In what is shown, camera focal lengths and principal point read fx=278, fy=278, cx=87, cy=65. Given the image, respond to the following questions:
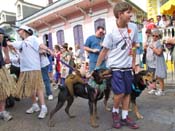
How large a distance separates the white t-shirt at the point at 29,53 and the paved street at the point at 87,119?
0.98 metres

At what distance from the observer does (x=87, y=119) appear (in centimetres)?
503

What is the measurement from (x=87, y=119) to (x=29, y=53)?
→ 171 centimetres

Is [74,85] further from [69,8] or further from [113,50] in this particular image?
[69,8]

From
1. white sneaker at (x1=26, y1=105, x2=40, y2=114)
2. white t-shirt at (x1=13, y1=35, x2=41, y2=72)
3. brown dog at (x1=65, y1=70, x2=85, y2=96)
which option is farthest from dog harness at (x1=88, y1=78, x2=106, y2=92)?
white sneaker at (x1=26, y1=105, x2=40, y2=114)

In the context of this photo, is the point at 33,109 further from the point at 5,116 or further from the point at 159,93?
the point at 159,93

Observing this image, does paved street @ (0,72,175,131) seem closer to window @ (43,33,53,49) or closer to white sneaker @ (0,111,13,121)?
white sneaker @ (0,111,13,121)

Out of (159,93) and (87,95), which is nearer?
(87,95)

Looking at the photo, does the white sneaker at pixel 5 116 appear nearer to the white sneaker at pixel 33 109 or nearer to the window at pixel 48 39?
the white sneaker at pixel 33 109

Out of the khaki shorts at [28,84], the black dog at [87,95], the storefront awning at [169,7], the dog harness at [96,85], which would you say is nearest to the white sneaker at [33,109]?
the khaki shorts at [28,84]

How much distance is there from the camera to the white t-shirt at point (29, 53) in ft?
17.8

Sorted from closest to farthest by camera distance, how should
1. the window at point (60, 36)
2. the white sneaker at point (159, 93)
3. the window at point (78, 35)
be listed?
the white sneaker at point (159, 93)
the window at point (78, 35)
the window at point (60, 36)

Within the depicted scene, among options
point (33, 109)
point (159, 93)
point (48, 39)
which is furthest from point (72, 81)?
point (48, 39)

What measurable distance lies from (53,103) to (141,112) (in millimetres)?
2181

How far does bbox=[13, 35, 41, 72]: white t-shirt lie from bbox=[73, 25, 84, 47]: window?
1264 cm
